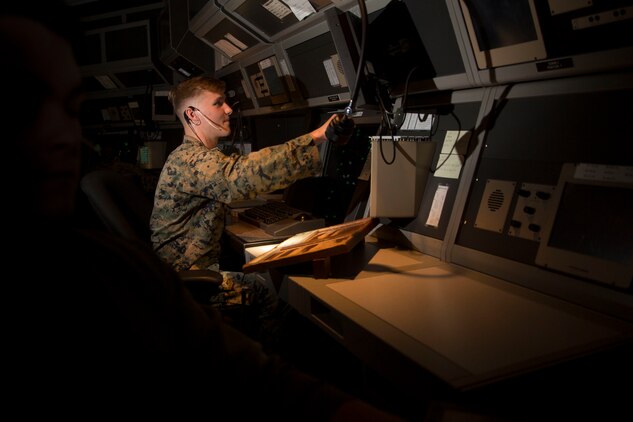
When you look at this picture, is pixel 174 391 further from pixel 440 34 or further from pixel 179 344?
pixel 440 34

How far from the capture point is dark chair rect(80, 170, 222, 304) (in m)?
1.43

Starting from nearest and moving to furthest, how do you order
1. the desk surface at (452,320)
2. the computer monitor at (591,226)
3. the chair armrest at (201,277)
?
the desk surface at (452,320)
the computer monitor at (591,226)
the chair armrest at (201,277)

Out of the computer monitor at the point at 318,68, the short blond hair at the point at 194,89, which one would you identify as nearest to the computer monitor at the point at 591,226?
the computer monitor at the point at 318,68

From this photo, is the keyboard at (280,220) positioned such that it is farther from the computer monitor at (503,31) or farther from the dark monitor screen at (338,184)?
the computer monitor at (503,31)

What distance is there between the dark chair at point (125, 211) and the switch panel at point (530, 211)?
926mm

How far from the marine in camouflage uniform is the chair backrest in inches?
2.3

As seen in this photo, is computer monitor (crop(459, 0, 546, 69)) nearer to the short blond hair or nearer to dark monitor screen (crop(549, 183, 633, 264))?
dark monitor screen (crop(549, 183, 633, 264))

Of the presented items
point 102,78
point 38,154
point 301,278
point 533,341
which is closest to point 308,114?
point 301,278

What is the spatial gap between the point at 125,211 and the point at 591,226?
1.59 m

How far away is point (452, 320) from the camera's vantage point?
86cm

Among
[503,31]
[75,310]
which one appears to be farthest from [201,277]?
[503,31]

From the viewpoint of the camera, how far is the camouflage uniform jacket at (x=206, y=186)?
1554 millimetres

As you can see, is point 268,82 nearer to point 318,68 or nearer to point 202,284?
point 318,68

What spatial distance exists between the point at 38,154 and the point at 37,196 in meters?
0.04
